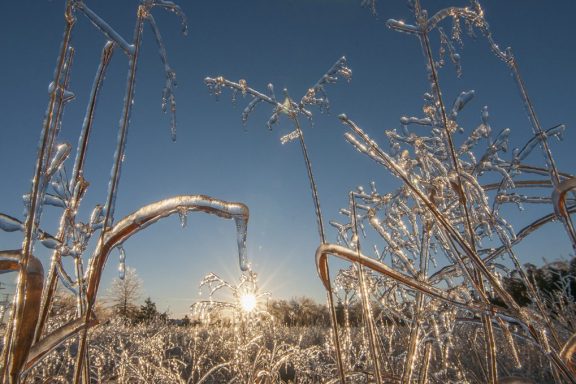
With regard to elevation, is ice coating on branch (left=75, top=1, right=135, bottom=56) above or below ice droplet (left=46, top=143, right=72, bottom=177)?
above

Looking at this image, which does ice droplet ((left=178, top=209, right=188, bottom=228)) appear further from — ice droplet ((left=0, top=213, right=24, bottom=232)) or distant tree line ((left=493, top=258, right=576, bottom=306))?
distant tree line ((left=493, top=258, right=576, bottom=306))

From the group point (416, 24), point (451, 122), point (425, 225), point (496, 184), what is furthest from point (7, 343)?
point (496, 184)

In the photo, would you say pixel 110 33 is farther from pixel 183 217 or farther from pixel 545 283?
pixel 545 283

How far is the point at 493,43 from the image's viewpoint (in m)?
1.10

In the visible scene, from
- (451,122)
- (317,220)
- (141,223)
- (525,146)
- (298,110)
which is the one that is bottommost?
(141,223)

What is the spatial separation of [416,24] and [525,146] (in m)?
0.52

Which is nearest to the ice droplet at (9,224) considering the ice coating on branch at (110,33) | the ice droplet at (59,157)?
the ice droplet at (59,157)

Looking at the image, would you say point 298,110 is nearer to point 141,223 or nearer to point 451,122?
point 451,122

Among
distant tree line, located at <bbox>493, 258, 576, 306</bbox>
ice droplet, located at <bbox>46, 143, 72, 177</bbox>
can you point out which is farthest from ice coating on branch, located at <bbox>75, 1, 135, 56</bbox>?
distant tree line, located at <bbox>493, 258, 576, 306</bbox>

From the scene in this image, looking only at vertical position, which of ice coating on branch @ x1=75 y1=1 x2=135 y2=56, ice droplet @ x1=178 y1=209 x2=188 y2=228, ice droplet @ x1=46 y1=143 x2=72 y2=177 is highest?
ice coating on branch @ x1=75 y1=1 x2=135 y2=56

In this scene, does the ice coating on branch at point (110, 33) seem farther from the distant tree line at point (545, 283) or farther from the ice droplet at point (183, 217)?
the distant tree line at point (545, 283)

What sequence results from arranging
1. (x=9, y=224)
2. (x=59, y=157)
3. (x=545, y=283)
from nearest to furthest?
(x=9, y=224) → (x=59, y=157) → (x=545, y=283)

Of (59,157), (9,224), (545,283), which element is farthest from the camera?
(545,283)

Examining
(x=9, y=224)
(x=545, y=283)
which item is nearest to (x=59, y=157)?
(x=9, y=224)
